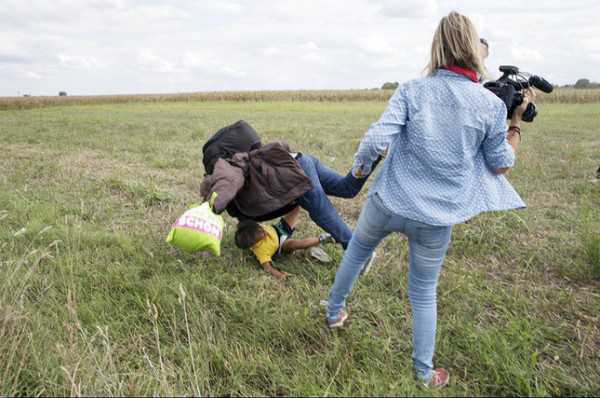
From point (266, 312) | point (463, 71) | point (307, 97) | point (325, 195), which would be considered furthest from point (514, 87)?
point (307, 97)

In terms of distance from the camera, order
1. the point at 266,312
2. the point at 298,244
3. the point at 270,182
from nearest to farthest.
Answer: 1. the point at 266,312
2. the point at 270,182
3. the point at 298,244

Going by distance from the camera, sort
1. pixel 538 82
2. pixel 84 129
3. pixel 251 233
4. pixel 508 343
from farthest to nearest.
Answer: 1. pixel 84 129
2. pixel 251 233
3. pixel 538 82
4. pixel 508 343

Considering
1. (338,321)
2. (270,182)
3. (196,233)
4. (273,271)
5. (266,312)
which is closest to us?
(196,233)

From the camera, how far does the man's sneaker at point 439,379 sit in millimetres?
2092

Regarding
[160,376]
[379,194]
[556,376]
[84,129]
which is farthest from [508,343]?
[84,129]

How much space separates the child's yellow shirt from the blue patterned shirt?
5.28 ft

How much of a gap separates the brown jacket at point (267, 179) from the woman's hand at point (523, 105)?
1.43m

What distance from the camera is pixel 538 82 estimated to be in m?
2.62

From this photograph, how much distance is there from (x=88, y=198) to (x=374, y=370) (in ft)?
14.8

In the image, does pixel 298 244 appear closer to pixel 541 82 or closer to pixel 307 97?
pixel 541 82

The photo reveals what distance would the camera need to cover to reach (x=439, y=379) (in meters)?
2.13

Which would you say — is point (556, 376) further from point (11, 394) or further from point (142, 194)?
point (142, 194)

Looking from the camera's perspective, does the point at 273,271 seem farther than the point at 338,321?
Yes

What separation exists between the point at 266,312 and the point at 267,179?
98cm
